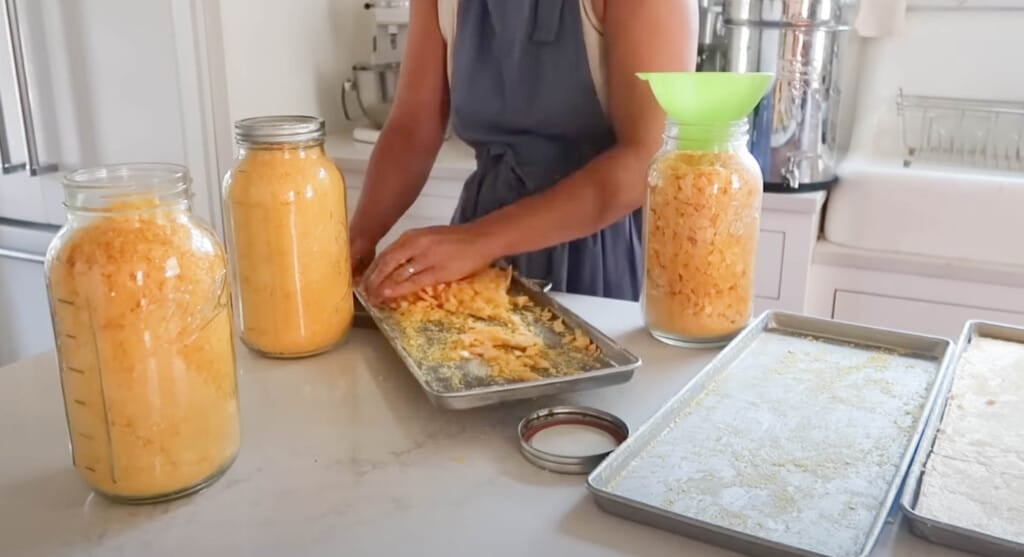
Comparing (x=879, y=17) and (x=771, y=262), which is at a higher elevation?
(x=879, y=17)

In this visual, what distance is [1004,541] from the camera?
1.52 ft

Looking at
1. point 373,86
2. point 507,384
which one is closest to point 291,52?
point 373,86

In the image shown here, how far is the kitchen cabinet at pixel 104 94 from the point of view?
1.64 m

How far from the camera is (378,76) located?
1.99 m

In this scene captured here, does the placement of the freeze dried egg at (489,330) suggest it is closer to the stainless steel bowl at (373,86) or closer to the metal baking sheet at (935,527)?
the metal baking sheet at (935,527)

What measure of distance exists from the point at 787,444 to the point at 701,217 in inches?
8.8

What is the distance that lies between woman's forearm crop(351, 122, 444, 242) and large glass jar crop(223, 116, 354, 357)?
0.39 m

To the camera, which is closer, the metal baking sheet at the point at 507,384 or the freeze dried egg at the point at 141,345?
the freeze dried egg at the point at 141,345

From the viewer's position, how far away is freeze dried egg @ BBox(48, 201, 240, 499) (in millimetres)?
501

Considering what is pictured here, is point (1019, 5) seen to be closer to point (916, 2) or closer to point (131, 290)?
point (916, 2)

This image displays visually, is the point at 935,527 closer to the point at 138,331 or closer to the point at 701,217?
the point at 701,217

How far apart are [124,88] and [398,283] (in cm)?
113

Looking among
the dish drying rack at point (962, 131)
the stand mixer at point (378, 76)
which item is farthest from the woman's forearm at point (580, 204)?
the stand mixer at point (378, 76)

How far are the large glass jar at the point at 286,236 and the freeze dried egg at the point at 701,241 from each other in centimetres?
27
